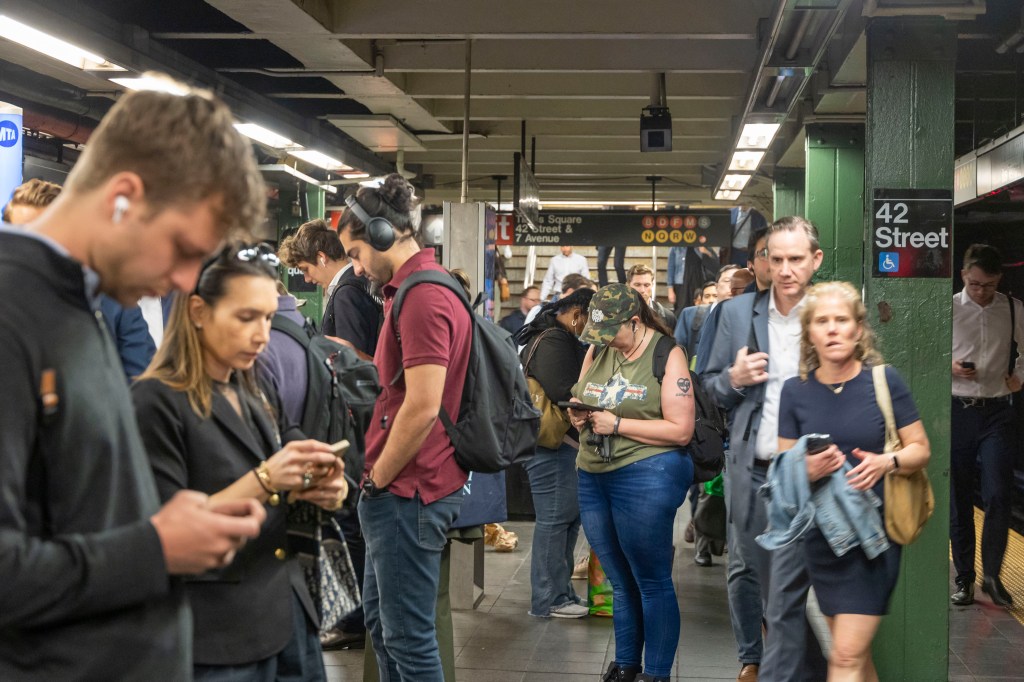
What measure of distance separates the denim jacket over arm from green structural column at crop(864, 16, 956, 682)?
1.37 meters

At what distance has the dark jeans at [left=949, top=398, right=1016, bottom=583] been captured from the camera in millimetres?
6977

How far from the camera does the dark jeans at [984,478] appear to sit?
6.98 metres

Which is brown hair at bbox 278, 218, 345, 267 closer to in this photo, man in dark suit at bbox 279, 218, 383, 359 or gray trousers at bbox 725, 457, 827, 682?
man in dark suit at bbox 279, 218, 383, 359

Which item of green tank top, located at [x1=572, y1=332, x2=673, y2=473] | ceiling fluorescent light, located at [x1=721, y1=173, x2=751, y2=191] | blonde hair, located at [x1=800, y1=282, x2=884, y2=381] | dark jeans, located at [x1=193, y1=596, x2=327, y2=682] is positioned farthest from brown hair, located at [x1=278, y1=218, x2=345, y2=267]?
ceiling fluorescent light, located at [x1=721, y1=173, x2=751, y2=191]

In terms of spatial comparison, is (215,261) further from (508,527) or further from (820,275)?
(820,275)

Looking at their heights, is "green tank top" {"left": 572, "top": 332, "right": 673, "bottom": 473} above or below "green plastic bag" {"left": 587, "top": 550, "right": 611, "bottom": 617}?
above

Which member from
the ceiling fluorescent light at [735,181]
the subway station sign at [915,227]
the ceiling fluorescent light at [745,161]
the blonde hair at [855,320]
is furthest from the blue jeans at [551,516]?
the ceiling fluorescent light at [735,181]

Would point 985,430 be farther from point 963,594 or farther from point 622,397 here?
→ point 622,397

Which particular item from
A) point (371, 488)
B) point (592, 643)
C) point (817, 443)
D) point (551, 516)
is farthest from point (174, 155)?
point (551, 516)

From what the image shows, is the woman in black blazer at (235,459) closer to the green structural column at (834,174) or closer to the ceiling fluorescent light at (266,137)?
the ceiling fluorescent light at (266,137)

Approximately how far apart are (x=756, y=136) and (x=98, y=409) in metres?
7.84

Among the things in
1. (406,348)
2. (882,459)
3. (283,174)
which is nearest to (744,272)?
(882,459)

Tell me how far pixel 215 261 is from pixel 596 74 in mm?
7774

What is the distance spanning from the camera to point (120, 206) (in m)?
1.53
